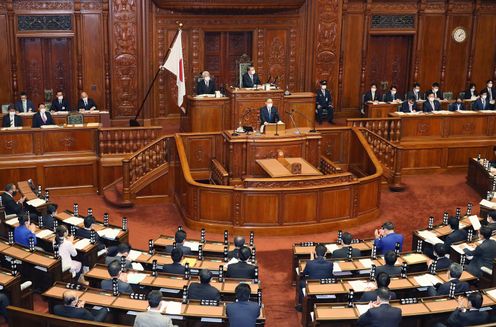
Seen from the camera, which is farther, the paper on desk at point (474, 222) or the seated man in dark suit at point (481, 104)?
the seated man in dark suit at point (481, 104)

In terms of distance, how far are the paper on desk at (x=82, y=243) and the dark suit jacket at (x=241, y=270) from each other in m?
2.61

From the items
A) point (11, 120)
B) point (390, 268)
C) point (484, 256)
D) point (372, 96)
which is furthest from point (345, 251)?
point (372, 96)

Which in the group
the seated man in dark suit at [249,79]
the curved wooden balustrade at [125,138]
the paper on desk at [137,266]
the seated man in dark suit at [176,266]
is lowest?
the paper on desk at [137,266]

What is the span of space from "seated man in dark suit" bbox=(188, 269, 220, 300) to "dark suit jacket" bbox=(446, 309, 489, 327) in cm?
298

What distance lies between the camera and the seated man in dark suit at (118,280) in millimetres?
8625

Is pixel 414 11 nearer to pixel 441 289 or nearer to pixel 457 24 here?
pixel 457 24

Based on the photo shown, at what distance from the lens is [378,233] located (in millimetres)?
10680

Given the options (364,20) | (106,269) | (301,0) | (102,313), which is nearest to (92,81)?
(301,0)

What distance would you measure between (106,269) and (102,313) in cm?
161

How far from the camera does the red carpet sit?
35.0ft

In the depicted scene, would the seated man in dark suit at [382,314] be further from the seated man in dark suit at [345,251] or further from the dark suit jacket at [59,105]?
the dark suit jacket at [59,105]

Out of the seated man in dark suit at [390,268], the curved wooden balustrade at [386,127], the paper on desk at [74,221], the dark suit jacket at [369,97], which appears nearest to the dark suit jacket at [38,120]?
the paper on desk at [74,221]

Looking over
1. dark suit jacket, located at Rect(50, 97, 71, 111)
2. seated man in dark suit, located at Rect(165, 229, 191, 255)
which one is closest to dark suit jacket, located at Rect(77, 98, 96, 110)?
dark suit jacket, located at Rect(50, 97, 71, 111)

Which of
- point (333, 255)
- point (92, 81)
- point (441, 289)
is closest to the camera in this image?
point (441, 289)
